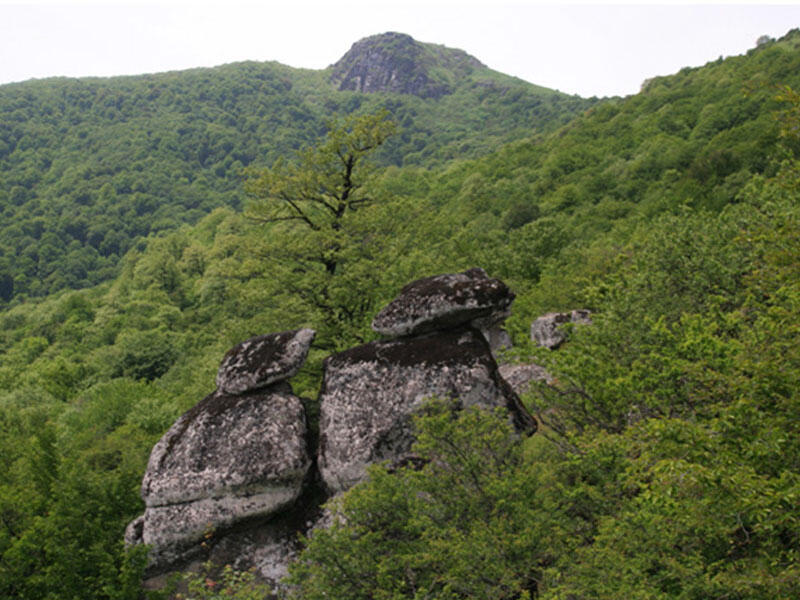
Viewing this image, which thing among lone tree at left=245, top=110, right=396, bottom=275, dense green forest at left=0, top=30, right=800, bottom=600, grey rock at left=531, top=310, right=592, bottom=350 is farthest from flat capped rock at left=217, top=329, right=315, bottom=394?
grey rock at left=531, top=310, right=592, bottom=350

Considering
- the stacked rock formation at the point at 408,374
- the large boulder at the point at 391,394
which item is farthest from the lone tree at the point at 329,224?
the large boulder at the point at 391,394

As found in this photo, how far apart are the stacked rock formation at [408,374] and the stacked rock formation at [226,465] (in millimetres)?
1245

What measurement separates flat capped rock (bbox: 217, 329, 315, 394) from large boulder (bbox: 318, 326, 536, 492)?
1.48 metres

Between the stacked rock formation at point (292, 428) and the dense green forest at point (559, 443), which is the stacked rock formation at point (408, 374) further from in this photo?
the dense green forest at point (559, 443)

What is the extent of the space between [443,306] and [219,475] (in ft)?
29.6

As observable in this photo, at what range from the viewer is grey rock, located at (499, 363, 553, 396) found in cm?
2439

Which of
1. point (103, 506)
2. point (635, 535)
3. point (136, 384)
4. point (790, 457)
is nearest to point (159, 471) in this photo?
point (103, 506)

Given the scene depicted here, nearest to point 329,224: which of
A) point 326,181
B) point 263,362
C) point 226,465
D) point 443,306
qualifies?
point 326,181

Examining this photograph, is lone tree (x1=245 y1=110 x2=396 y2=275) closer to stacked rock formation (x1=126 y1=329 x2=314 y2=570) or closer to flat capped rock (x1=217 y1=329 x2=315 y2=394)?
flat capped rock (x1=217 y1=329 x2=315 y2=394)

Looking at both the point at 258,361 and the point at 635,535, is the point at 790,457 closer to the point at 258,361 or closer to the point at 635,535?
the point at 635,535

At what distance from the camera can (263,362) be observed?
17688 millimetres

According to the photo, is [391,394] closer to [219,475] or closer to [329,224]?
[219,475]

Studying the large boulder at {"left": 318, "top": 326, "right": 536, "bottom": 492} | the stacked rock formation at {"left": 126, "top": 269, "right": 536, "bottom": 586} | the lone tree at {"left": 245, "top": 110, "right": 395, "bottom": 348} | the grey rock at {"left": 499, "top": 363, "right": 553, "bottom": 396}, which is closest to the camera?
the stacked rock formation at {"left": 126, "top": 269, "right": 536, "bottom": 586}

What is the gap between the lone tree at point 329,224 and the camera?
2456 cm
